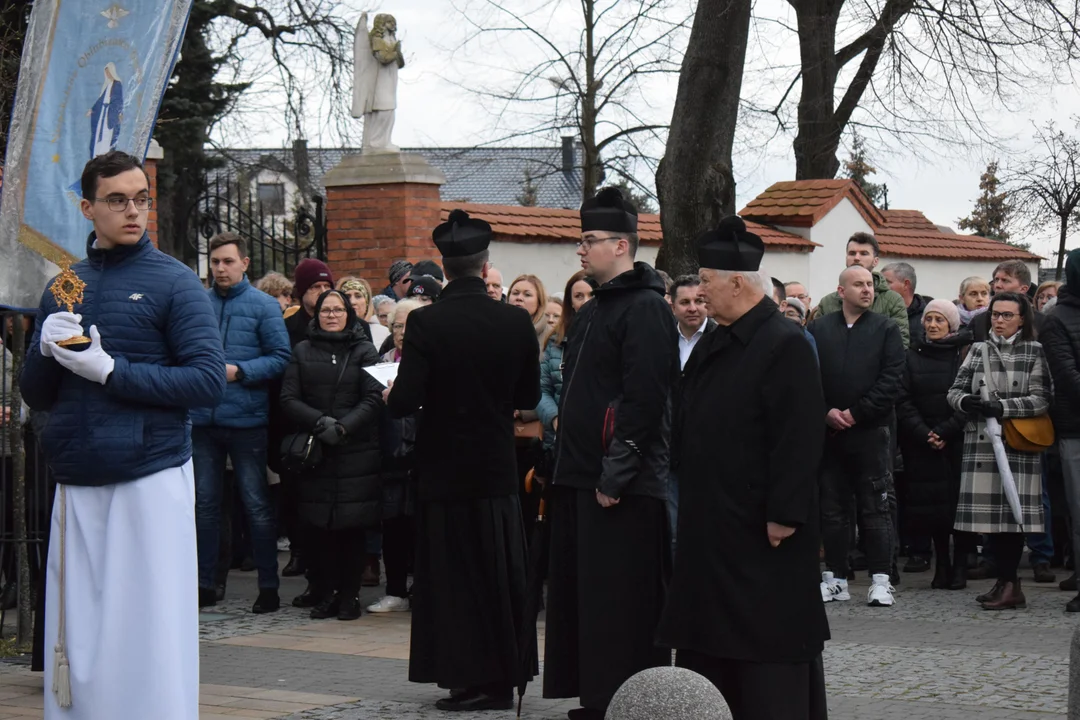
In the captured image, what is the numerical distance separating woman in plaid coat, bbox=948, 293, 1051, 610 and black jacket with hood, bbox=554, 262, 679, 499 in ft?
13.2

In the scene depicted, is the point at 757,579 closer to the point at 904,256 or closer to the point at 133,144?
the point at 133,144

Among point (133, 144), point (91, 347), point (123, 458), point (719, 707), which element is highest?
point (133, 144)

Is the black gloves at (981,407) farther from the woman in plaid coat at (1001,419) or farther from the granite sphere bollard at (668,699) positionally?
the granite sphere bollard at (668,699)

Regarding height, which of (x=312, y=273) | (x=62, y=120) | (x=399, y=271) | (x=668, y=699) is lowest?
(x=668, y=699)

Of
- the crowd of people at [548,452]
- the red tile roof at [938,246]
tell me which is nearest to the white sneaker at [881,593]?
the crowd of people at [548,452]

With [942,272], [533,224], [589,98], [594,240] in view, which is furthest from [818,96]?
[594,240]

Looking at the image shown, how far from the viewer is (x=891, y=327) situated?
33.1 ft

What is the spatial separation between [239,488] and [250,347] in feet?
2.87

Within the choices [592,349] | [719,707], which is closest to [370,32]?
[592,349]

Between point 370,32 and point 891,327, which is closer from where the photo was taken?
point 891,327

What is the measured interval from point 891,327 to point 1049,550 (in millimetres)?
2364

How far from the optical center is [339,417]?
935cm

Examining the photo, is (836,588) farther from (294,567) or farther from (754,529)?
(754,529)

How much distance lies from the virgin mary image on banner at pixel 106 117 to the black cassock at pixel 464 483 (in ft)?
5.33
